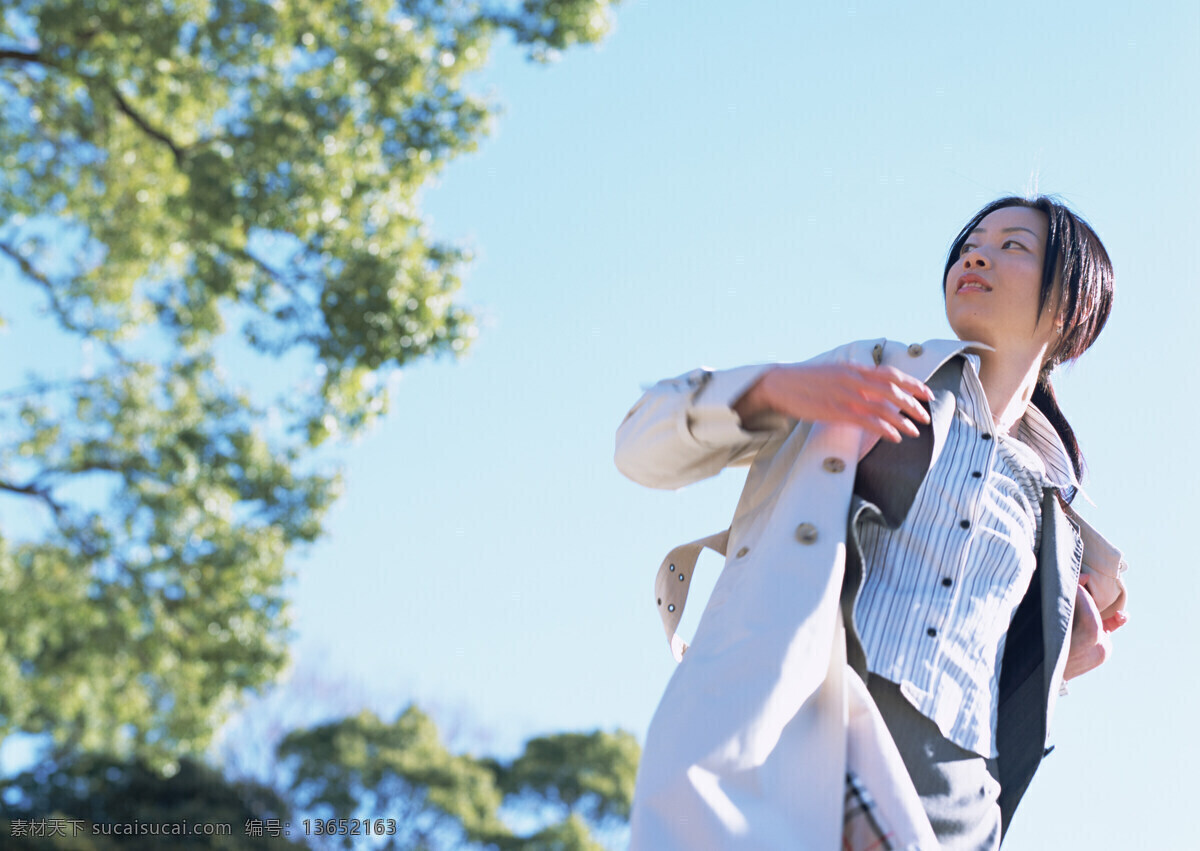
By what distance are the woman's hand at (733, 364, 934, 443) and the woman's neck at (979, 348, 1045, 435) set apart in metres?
0.33

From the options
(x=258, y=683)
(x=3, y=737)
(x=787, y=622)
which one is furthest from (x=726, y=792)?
(x=3, y=737)

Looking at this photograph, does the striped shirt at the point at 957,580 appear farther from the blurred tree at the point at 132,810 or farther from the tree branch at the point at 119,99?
the blurred tree at the point at 132,810

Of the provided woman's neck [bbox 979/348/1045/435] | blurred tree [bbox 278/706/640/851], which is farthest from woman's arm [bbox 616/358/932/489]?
blurred tree [bbox 278/706/640/851]

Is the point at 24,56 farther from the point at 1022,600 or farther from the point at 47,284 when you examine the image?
the point at 1022,600

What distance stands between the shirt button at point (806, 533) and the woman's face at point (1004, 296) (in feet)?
1.78

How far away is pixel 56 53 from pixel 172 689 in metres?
3.89

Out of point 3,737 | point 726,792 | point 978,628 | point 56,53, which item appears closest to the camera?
point 726,792

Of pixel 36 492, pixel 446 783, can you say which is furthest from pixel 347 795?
pixel 36 492

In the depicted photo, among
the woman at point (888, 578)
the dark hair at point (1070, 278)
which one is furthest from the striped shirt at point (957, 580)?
the dark hair at point (1070, 278)

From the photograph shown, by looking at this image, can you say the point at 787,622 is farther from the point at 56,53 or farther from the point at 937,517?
the point at 56,53

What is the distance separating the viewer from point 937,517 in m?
1.54

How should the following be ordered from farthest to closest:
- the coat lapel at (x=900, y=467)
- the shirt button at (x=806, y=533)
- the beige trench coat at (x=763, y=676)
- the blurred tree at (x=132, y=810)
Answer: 1. the blurred tree at (x=132, y=810)
2. the coat lapel at (x=900, y=467)
3. the shirt button at (x=806, y=533)
4. the beige trench coat at (x=763, y=676)

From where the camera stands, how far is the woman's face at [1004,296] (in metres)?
1.78

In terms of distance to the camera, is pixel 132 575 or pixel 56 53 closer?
pixel 56 53
